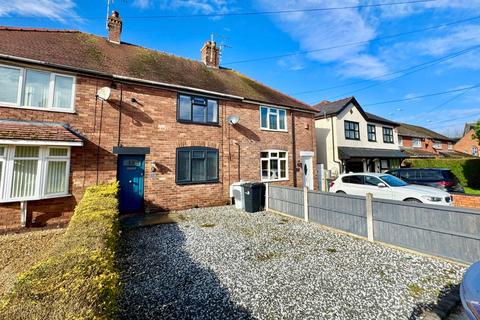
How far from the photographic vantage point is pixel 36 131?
6.61 m

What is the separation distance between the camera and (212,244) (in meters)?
5.51

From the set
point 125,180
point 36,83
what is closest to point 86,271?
point 125,180

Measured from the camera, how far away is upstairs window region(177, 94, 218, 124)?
994 cm

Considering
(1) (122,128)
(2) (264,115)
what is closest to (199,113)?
(1) (122,128)

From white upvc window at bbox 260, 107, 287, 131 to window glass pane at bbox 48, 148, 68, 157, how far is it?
29.9 feet

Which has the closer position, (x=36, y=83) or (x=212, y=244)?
(x=212, y=244)

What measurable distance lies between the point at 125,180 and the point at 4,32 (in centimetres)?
738

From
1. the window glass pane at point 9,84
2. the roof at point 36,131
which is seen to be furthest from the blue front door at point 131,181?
the window glass pane at point 9,84

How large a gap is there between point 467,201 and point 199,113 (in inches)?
452

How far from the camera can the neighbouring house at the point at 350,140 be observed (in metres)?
16.8

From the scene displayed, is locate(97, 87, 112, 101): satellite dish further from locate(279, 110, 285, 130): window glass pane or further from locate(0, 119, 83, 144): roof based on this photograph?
locate(279, 110, 285, 130): window glass pane

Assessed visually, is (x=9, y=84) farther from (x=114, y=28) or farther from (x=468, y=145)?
(x=468, y=145)

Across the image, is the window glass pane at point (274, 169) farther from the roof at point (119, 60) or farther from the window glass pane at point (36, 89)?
the window glass pane at point (36, 89)

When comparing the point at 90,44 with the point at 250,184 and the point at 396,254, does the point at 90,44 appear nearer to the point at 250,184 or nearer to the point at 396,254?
the point at 250,184
